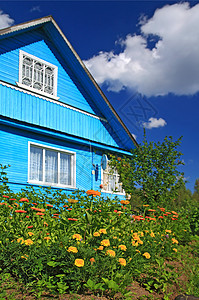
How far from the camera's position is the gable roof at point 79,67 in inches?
369

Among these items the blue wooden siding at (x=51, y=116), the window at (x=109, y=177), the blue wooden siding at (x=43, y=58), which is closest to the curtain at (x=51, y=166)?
the blue wooden siding at (x=51, y=116)

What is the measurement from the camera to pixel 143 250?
423 centimetres

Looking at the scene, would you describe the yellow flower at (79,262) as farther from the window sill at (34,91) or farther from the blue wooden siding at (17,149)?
the window sill at (34,91)

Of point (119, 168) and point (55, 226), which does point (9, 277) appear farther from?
point (119, 168)

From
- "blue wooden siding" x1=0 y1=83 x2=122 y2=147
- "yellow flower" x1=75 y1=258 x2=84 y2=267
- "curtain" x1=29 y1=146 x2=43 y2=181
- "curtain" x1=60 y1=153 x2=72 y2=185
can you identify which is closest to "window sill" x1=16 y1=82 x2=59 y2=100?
"blue wooden siding" x1=0 y1=83 x2=122 y2=147

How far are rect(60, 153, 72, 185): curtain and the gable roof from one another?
2631 mm

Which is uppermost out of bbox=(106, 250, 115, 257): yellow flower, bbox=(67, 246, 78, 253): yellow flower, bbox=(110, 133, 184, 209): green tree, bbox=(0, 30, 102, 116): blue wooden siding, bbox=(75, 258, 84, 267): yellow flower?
bbox=(0, 30, 102, 116): blue wooden siding

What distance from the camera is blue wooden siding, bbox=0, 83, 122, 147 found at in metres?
8.55

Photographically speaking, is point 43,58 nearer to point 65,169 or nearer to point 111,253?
point 65,169

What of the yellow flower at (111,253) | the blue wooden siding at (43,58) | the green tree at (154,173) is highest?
the blue wooden siding at (43,58)

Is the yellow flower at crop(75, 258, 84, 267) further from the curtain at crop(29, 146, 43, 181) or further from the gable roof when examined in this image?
the gable roof

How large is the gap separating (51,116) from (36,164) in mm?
1632

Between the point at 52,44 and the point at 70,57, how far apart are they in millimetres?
761

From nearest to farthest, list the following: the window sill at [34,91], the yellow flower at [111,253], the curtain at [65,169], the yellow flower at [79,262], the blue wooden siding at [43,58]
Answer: the yellow flower at [79,262], the yellow flower at [111,253], the blue wooden siding at [43,58], the window sill at [34,91], the curtain at [65,169]
